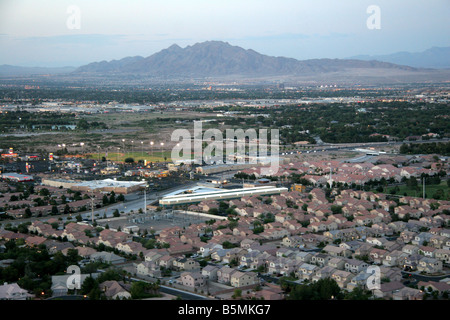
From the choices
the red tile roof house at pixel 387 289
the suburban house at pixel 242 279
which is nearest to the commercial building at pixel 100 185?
the suburban house at pixel 242 279

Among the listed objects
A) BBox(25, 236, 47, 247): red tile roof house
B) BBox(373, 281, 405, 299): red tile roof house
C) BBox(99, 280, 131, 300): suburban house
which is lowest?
BBox(373, 281, 405, 299): red tile roof house

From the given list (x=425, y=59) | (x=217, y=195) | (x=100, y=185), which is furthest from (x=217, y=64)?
(x=217, y=195)

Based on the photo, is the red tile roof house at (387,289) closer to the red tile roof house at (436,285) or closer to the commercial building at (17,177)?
the red tile roof house at (436,285)

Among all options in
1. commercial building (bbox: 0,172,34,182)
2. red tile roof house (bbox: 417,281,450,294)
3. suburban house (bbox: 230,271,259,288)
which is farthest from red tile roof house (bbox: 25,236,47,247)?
A: commercial building (bbox: 0,172,34,182)

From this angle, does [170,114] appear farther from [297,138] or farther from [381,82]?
[381,82]

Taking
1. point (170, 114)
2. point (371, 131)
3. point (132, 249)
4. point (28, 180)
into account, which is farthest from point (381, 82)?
point (132, 249)
